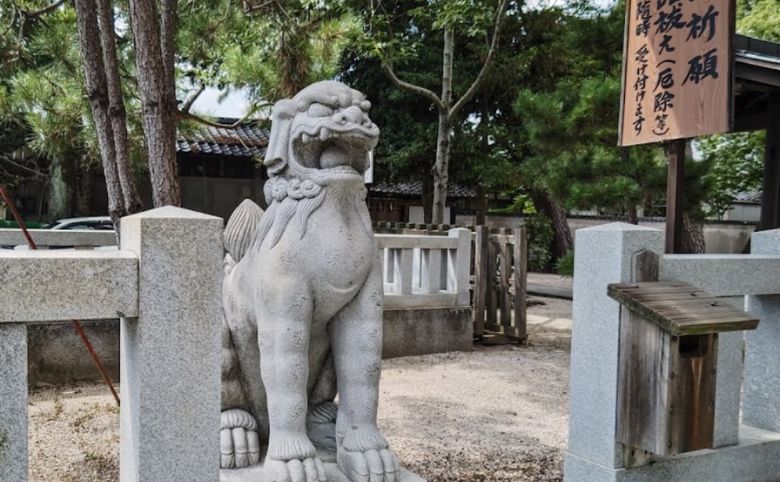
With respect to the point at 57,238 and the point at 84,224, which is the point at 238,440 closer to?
the point at 57,238

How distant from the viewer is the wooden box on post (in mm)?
2670

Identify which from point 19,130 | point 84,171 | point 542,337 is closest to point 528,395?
point 542,337

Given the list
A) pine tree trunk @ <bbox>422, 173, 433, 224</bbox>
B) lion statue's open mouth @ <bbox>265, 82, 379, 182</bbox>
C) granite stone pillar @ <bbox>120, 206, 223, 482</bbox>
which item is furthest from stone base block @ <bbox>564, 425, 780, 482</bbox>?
pine tree trunk @ <bbox>422, 173, 433, 224</bbox>

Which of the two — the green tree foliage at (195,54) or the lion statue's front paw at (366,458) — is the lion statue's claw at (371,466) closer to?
the lion statue's front paw at (366,458)

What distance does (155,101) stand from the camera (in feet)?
16.1

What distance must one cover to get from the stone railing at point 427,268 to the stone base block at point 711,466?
4.02 metres

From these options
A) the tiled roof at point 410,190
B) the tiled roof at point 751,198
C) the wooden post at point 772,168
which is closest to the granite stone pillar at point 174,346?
A: the wooden post at point 772,168

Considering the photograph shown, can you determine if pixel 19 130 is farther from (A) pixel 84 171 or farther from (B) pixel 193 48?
(B) pixel 193 48

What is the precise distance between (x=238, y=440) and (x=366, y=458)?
55 centimetres

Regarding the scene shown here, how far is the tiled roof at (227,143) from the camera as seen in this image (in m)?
14.2

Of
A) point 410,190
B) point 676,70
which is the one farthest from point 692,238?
point 410,190

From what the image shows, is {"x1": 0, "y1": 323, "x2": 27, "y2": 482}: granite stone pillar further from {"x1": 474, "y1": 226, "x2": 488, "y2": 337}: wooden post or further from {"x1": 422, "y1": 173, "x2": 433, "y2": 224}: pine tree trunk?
{"x1": 422, "y1": 173, "x2": 433, "y2": 224}: pine tree trunk

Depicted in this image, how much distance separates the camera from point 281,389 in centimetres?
254

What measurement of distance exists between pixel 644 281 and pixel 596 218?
17.0 m
